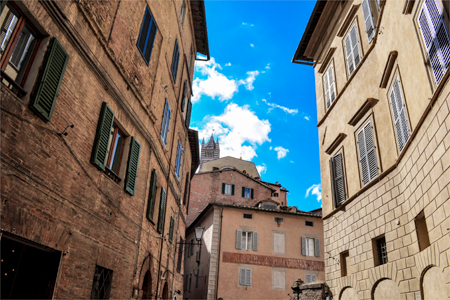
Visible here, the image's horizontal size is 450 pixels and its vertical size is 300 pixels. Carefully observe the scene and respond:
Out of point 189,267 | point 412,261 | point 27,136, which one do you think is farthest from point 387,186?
point 189,267

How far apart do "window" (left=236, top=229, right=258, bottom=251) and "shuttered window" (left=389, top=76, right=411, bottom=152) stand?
18031 millimetres

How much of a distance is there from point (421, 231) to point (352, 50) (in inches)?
258

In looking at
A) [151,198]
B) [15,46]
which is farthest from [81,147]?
[151,198]

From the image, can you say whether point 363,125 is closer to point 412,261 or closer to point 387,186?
point 387,186

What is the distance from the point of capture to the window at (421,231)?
22.2 ft

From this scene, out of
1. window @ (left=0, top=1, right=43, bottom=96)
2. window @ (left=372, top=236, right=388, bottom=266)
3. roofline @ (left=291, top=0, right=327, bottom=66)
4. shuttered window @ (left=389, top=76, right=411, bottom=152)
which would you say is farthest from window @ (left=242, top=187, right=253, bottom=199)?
window @ (left=0, top=1, right=43, bottom=96)

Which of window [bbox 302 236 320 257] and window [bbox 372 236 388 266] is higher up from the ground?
window [bbox 302 236 320 257]

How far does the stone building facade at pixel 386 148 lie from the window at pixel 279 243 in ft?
43.7

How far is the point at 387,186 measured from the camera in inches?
325

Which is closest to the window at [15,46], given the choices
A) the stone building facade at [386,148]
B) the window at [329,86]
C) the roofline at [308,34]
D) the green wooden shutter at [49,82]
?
the green wooden shutter at [49,82]

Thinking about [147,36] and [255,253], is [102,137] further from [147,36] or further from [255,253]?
[255,253]

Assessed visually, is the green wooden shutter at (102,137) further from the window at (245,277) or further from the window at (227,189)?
the window at (227,189)

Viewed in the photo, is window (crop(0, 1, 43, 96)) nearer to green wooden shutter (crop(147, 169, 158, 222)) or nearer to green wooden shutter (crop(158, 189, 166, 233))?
green wooden shutter (crop(147, 169, 158, 222))

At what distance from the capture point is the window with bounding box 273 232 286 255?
24.6 meters
